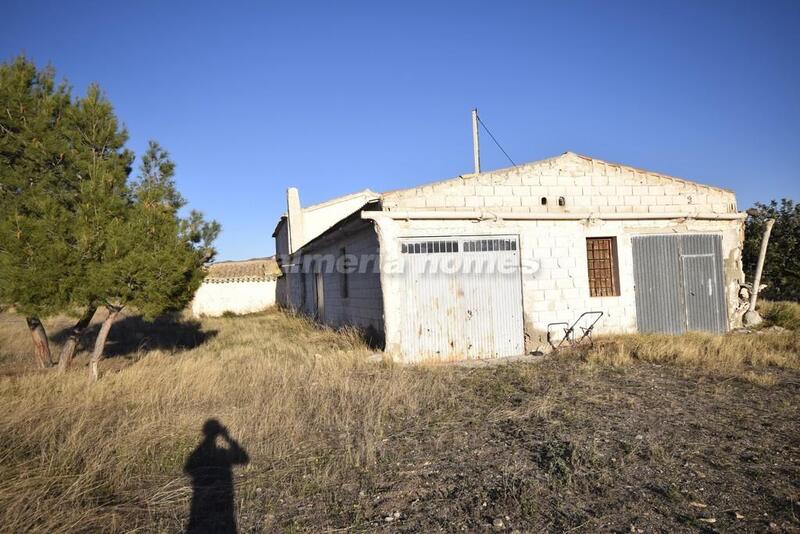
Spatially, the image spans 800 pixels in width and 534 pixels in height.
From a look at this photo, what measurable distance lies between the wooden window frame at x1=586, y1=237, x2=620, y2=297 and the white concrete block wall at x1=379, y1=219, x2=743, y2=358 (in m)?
0.13

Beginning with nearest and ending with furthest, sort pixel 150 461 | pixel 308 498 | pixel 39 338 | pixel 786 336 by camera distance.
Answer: pixel 308 498 → pixel 150 461 → pixel 39 338 → pixel 786 336

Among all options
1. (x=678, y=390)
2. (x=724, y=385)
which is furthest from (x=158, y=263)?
(x=724, y=385)

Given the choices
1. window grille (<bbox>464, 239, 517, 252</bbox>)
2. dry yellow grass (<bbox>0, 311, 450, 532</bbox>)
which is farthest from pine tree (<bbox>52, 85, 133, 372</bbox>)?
window grille (<bbox>464, 239, 517, 252</bbox>)

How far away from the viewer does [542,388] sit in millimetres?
7023

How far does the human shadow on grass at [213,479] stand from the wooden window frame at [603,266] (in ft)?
27.3

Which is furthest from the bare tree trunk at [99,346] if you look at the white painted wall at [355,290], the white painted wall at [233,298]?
the white painted wall at [233,298]

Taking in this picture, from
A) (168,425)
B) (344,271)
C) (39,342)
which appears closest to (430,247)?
(344,271)

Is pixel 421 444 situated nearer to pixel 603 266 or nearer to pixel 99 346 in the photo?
pixel 99 346

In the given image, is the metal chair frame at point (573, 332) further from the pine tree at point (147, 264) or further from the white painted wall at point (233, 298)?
the white painted wall at point (233, 298)

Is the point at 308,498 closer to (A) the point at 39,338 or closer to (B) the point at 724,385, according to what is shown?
(B) the point at 724,385

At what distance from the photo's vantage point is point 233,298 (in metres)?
25.1

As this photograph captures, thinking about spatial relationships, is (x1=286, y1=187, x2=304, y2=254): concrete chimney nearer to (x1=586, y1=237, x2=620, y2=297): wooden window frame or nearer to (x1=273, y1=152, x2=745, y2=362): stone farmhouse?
(x1=273, y1=152, x2=745, y2=362): stone farmhouse

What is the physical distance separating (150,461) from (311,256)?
511 inches

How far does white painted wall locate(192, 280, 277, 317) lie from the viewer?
2448cm
